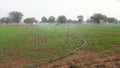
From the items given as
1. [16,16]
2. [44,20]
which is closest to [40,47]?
[44,20]

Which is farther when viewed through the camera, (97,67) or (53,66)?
(53,66)

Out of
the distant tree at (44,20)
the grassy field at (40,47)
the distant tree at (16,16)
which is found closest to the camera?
the grassy field at (40,47)

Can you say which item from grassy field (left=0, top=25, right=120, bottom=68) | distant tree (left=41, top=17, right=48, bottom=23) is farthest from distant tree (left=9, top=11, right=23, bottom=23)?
grassy field (left=0, top=25, right=120, bottom=68)

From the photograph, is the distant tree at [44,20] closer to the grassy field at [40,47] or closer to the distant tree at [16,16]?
the distant tree at [16,16]

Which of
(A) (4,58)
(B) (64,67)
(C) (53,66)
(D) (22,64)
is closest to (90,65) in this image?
(B) (64,67)

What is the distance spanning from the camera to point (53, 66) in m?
9.67

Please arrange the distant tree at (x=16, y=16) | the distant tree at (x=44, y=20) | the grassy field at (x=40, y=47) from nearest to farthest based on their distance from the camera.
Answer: the grassy field at (x=40, y=47), the distant tree at (x=16, y=16), the distant tree at (x=44, y=20)

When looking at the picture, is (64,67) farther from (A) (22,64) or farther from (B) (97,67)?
(A) (22,64)

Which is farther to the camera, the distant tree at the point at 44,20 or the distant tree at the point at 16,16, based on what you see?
the distant tree at the point at 44,20

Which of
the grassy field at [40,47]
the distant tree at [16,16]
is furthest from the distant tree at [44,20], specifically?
the grassy field at [40,47]

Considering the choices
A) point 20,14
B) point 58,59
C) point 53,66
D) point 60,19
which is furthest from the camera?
point 20,14

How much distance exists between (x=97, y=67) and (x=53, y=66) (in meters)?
2.14

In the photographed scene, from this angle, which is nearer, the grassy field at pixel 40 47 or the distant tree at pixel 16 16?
the grassy field at pixel 40 47

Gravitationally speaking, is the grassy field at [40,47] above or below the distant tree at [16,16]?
below
